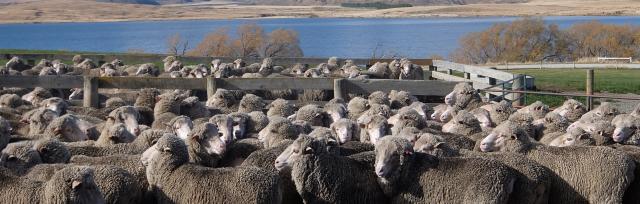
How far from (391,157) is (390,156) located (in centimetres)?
1

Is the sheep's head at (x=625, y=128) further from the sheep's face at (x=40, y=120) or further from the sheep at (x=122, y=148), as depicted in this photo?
the sheep's face at (x=40, y=120)

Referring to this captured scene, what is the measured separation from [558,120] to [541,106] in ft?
5.43

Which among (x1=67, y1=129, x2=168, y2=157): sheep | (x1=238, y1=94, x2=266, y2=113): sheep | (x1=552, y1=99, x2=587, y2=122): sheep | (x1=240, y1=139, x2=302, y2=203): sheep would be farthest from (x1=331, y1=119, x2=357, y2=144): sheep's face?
(x1=552, y1=99, x2=587, y2=122): sheep

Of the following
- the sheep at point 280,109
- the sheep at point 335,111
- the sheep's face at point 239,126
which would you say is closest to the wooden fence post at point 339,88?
the sheep at point 280,109

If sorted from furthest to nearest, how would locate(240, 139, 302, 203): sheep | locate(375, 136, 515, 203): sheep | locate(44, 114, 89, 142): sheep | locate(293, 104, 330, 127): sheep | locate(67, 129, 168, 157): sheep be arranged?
locate(293, 104, 330, 127): sheep, locate(44, 114, 89, 142): sheep, locate(67, 129, 168, 157): sheep, locate(240, 139, 302, 203): sheep, locate(375, 136, 515, 203): sheep

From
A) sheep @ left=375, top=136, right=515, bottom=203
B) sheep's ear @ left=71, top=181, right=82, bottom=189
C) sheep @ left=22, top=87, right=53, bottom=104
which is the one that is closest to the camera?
sheep's ear @ left=71, top=181, right=82, bottom=189

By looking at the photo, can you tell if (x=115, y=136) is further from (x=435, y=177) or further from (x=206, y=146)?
(x=435, y=177)

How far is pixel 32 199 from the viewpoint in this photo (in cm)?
673

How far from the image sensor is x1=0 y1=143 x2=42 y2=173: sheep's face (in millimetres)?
7770

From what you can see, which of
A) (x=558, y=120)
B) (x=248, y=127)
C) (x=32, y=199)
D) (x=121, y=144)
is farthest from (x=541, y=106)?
(x=32, y=199)

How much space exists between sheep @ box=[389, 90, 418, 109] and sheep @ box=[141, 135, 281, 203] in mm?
6412

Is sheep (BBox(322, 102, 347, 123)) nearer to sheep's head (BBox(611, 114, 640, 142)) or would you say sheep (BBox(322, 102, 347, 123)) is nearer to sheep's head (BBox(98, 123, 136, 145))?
sheep's head (BBox(98, 123, 136, 145))

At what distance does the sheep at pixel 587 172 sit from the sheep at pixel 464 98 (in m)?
5.44

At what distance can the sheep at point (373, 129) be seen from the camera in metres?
9.63
